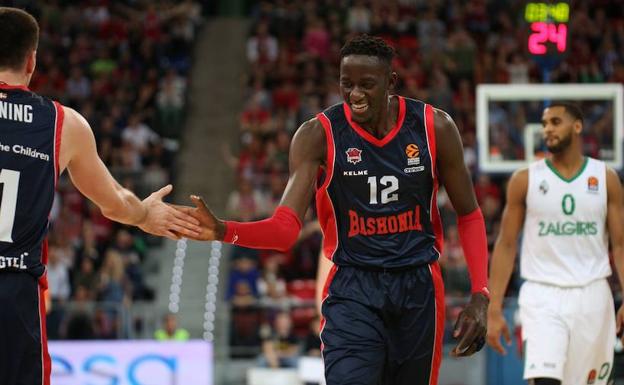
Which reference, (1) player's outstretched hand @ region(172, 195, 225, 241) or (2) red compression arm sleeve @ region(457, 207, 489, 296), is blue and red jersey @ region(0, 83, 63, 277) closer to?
(1) player's outstretched hand @ region(172, 195, 225, 241)

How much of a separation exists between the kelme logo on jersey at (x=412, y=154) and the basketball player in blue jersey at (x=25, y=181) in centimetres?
159

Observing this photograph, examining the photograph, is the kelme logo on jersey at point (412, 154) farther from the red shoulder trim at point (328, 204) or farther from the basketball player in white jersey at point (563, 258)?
the basketball player in white jersey at point (563, 258)

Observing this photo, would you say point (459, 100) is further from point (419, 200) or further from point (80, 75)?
point (419, 200)

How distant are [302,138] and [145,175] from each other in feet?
40.9

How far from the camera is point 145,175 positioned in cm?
1812

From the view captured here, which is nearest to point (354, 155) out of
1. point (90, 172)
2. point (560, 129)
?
point (90, 172)

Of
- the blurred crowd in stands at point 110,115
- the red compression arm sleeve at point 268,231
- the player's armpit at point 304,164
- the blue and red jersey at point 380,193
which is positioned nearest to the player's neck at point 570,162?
the blue and red jersey at point 380,193

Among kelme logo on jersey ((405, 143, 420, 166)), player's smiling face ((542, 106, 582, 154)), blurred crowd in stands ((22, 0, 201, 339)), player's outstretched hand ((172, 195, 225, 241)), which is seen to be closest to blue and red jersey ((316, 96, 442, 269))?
kelme logo on jersey ((405, 143, 420, 166))

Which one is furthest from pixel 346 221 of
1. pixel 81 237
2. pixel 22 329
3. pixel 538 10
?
pixel 81 237

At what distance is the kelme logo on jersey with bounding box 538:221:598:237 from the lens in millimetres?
7973

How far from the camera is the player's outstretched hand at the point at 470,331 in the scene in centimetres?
569

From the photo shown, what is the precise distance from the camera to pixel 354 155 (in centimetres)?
590

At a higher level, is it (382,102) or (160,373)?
(382,102)

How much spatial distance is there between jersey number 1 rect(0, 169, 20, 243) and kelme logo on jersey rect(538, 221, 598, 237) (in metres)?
4.19
